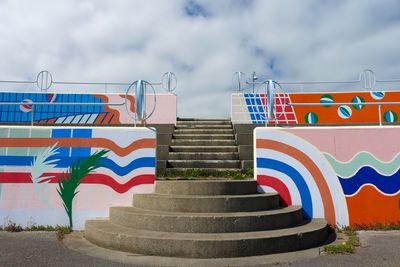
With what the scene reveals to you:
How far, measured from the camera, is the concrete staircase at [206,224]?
5.23 m

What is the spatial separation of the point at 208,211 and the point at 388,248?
9.81ft

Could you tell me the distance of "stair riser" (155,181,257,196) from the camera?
6.51 metres

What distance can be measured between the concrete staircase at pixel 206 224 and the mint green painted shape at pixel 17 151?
220 cm

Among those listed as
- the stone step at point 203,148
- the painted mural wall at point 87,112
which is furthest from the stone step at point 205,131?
the painted mural wall at point 87,112

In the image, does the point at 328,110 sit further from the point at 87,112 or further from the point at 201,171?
the point at 87,112

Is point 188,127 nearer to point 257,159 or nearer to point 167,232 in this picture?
point 257,159

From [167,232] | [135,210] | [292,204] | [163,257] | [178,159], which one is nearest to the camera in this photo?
[163,257]

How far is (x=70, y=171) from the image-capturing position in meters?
7.32

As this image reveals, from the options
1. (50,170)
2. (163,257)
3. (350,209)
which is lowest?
(163,257)

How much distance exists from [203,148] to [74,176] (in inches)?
130

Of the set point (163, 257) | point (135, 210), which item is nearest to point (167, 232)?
point (163, 257)

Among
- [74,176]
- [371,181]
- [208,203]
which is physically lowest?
[208,203]

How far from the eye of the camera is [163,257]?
16.9 feet

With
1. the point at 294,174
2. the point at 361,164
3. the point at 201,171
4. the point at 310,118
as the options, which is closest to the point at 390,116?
the point at 310,118
